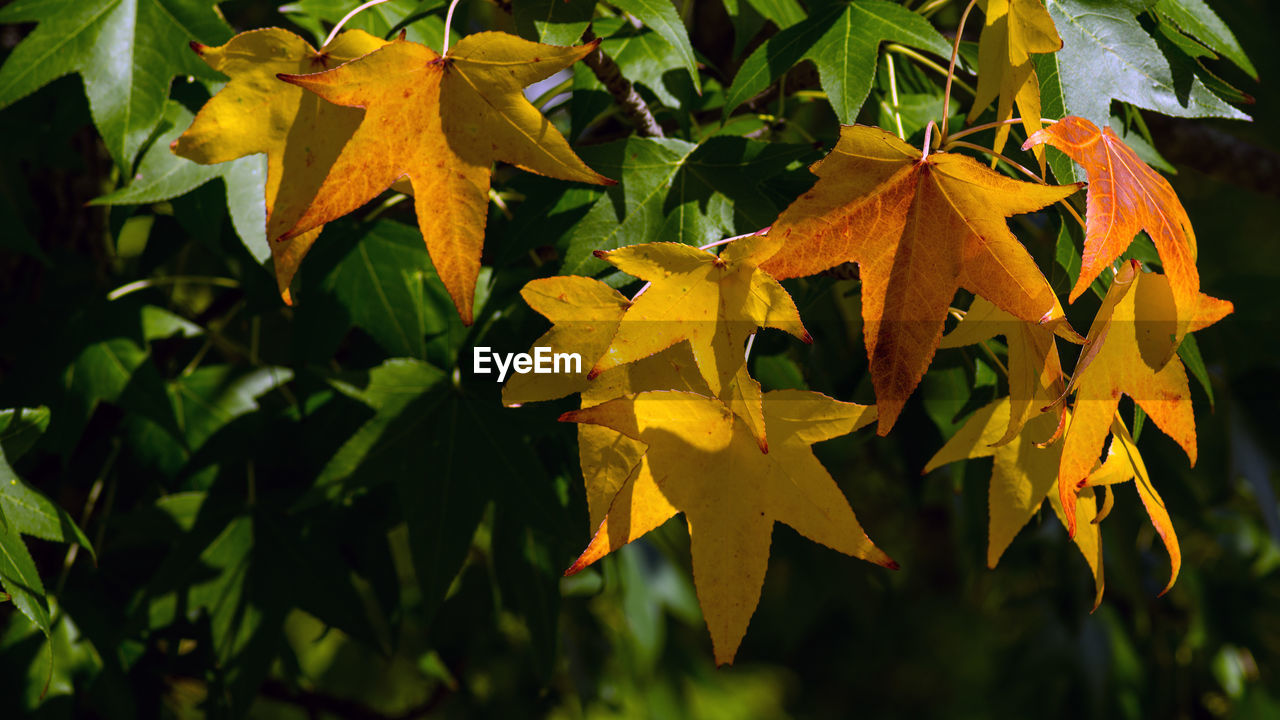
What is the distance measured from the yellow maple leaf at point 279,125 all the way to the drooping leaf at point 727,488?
23cm

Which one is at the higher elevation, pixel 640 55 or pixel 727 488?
pixel 640 55

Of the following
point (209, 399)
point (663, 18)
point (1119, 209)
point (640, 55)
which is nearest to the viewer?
point (1119, 209)

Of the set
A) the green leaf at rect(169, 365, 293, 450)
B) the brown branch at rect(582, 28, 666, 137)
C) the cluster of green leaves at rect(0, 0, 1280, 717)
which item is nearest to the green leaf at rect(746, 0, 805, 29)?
the cluster of green leaves at rect(0, 0, 1280, 717)

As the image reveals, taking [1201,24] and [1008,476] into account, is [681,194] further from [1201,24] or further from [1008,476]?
[1201,24]

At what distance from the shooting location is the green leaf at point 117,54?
2.25 ft

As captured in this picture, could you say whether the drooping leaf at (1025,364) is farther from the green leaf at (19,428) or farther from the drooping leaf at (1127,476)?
the green leaf at (19,428)

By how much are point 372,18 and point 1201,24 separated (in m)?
0.66

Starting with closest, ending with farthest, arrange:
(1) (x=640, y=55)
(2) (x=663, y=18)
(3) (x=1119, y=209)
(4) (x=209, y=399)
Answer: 1. (3) (x=1119, y=209)
2. (2) (x=663, y=18)
3. (1) (x=640, y=55)
4. (4) (x=209, y=399)

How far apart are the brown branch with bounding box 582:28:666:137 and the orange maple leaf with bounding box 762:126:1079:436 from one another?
0.23m

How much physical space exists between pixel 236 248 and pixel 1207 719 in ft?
6.17

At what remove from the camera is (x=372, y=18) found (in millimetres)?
751

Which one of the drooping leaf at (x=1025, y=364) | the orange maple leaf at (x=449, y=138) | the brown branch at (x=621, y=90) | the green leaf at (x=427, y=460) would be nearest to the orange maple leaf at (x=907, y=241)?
the drooping leaf at (x=1025, y=364)

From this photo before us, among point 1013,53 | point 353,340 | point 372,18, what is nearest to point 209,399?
point 353,340

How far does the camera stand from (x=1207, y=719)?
1678 mm
